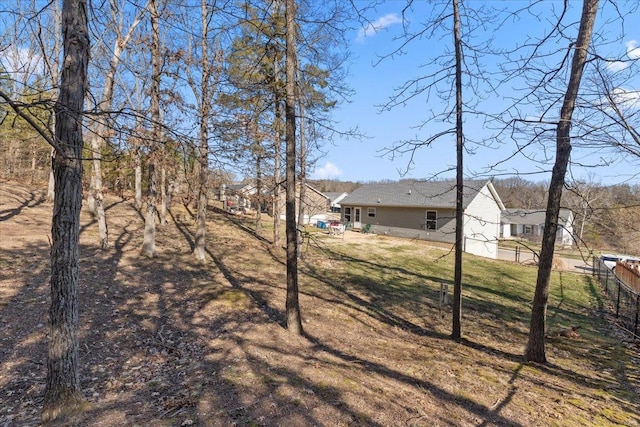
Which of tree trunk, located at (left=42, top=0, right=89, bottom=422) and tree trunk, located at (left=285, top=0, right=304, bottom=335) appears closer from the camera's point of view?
tree trunk, located at (left=42, top=0, right=89, bottom=422)

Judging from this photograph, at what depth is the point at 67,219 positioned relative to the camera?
342cm

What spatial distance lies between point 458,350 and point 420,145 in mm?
3938

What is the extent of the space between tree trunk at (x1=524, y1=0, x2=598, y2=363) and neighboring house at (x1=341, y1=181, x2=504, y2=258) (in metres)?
16.8

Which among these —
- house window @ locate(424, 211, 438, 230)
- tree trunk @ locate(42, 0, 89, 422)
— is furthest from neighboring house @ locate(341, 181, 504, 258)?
tree trunk @ locate(42, 0, 89, 422)

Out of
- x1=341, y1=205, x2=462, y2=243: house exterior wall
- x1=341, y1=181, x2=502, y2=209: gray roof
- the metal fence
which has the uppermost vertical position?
x1=341, y1=181, x2=502, y2=209: gray roof

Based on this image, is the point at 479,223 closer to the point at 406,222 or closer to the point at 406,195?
the point at 406,222

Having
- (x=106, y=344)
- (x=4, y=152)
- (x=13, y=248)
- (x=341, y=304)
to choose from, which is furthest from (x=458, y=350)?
(x=4, y=152)

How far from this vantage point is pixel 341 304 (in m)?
9.01

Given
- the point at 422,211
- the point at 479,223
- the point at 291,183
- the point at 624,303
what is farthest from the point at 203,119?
the point at 479,223

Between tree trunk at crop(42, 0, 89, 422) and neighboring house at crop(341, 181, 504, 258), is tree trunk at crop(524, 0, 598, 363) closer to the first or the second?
tree trunk at crop(42, 0, 89, 422)

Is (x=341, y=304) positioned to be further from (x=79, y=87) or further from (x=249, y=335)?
(x=79, y=87)

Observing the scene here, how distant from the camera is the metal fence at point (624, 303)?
8.48m

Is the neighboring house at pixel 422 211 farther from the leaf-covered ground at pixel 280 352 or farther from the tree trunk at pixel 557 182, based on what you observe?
the tree trunk at pixel 557 182

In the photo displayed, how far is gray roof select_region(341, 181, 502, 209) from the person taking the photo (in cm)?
2416
